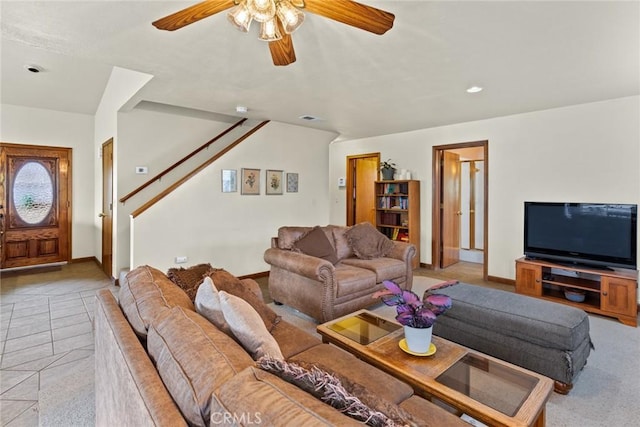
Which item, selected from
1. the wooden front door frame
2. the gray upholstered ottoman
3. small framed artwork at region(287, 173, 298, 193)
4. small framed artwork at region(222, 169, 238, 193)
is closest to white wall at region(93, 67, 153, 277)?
small framed artwork at region(222, 169, 238, 193)

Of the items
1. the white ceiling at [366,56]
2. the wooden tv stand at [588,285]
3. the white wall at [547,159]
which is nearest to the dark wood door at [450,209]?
the white wall at [547,159]

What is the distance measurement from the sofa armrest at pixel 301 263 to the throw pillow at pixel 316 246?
0.16 meters

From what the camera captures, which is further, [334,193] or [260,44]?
[334,193]

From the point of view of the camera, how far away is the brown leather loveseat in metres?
3.00

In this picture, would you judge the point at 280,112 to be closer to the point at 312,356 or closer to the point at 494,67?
the point at 494,67

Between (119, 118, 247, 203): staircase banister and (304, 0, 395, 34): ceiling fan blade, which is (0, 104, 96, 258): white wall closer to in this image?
(119, 118, 247, 203): staircase banister

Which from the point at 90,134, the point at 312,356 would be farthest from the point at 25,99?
the point at 312,356

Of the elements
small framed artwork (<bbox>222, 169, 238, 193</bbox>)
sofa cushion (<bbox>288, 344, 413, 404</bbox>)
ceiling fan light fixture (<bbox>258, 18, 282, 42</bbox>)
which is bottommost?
sofa cushion (<bbox>288, 344, 413, 404</bbox>)

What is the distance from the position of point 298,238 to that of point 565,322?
2.40 meters

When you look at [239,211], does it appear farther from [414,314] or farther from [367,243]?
[414,314]

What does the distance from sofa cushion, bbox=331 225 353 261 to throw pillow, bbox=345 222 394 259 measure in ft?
0.16

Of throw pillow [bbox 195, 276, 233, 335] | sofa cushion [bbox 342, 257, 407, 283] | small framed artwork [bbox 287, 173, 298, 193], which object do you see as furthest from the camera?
small framed artwork [bbox 287, 173, 298, 193]

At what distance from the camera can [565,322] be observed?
2.06 metres

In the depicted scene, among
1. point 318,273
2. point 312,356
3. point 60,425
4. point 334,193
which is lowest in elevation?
point 60,425
